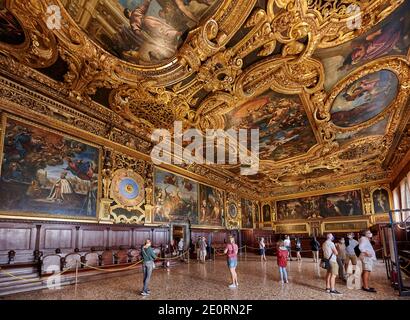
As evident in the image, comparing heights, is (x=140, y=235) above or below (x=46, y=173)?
below

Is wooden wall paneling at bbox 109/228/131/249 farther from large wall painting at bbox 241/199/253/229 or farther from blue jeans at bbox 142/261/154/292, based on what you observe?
large wall painting at bbox 241/199/253/229

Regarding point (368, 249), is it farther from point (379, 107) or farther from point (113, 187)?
point (113, 187)

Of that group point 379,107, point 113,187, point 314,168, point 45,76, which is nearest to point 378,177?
point 314,168

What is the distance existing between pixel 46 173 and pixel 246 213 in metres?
18.5

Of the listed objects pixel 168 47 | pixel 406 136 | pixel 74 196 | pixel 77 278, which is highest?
pixel 168 47

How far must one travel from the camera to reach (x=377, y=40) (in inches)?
271

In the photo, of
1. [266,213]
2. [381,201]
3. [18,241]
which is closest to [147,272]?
[18,241]

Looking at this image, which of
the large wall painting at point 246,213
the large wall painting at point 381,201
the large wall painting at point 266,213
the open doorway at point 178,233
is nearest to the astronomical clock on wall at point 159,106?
the open doorway at point 178,233

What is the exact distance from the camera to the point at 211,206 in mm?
17812

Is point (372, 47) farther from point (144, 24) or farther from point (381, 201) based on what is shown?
point (381, 201)

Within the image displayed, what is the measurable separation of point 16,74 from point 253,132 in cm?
992

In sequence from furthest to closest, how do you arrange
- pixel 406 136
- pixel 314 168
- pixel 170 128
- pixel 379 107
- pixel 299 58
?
pixel 314 168
pixel 406 136
pixel 170 128
pixel 379 107
pixel 299 58

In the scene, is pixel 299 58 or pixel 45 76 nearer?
pixel 299 58

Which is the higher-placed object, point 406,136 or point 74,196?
point 406,136
